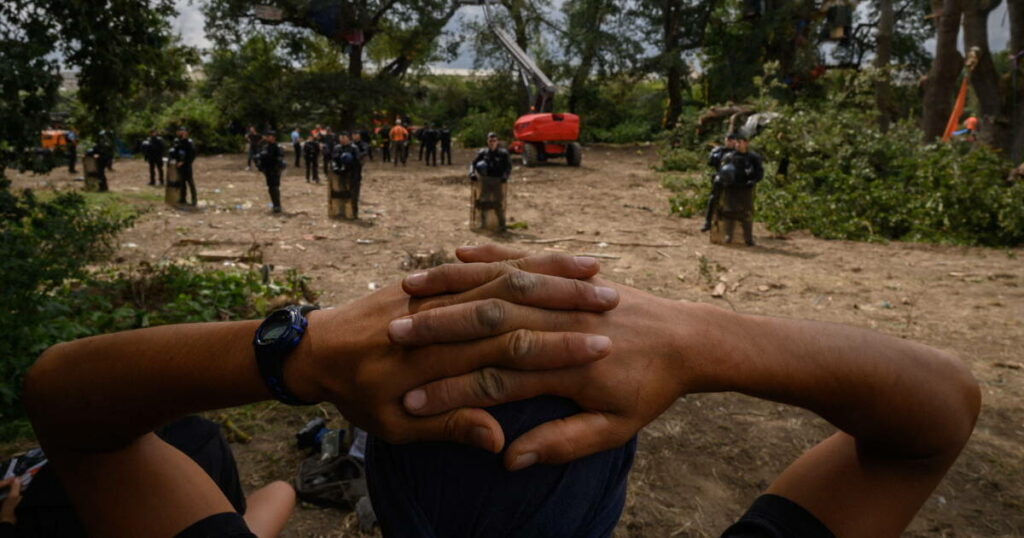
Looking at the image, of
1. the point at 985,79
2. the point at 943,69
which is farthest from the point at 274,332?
the point at 943,69

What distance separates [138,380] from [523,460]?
0.65 m

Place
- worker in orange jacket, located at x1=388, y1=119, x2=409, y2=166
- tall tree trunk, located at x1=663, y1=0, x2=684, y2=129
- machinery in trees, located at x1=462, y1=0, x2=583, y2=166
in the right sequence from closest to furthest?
machinery in trees, located at x1=462, y1=0, x2=583, y2=166 → worker in orange jacket, located at x1=388, y1=119, x2=409, y2=166 → tall tree trunk, located at x1=663, y1=0, x2=684, y2=129

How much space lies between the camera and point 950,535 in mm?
3178

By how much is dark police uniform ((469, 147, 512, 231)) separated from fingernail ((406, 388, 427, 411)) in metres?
10.8

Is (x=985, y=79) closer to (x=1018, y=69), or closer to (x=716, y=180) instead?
(x=1018, y=69)

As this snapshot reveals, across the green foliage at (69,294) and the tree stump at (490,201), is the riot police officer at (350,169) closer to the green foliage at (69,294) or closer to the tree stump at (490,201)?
the tree stump at (490,201)

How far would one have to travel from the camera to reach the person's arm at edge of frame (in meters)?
0.96

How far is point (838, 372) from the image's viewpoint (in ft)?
3.22

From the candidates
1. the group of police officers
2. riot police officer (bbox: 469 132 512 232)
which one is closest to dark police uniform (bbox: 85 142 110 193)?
the group of police officers

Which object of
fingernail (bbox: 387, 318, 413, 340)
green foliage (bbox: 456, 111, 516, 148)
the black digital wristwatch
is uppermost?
green foliage (bbox: 456, 111, 516, 148)

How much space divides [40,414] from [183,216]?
13.3 meters

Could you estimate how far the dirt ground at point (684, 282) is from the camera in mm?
3533

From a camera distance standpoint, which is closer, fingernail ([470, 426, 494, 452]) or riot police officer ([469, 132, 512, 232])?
fingernail ([470, 426, 494, 452])

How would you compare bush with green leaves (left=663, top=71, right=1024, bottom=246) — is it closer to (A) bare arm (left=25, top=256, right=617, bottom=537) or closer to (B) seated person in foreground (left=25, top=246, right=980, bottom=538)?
(B) seated person in foreground (left=25, top=246, right=980, bottom=538)
